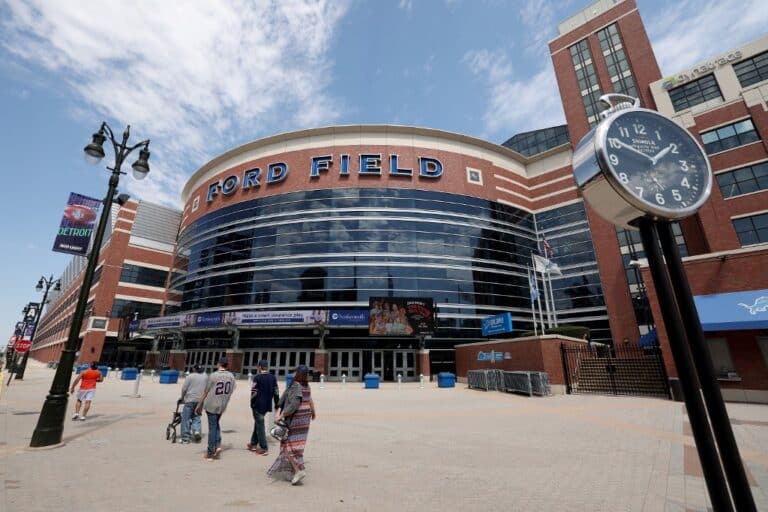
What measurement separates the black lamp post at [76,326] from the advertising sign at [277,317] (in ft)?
72.6

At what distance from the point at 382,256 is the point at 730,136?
29136 mm

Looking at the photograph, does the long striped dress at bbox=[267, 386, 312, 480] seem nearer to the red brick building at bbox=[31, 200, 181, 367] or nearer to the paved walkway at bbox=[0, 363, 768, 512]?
the paved walkway at bbox=[0, 363, 768, 512]

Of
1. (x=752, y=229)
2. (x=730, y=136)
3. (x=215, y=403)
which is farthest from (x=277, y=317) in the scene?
(x=730, y=136)

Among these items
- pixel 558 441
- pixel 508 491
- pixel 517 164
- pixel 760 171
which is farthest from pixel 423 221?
pixel 508 491

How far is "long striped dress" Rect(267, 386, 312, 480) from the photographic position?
5.55 meters

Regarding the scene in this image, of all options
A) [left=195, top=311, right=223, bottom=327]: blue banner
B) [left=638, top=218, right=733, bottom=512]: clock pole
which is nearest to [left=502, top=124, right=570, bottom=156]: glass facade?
[left=195, top=311, right=223, bottom=327]: blue banner

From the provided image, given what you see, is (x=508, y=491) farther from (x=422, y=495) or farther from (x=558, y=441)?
(x=558, y=441)

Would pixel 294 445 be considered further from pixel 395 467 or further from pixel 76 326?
pixel 76 326

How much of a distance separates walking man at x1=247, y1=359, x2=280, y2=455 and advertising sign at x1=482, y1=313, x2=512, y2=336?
24488 mm

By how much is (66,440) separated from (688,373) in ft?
37.9

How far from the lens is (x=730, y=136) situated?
997 inches

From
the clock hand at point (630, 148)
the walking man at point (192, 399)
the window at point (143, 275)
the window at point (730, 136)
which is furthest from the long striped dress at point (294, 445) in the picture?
the window at point (143, 275)

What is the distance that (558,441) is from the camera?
323 inches

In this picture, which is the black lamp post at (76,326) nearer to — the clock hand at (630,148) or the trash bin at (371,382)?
the clock hand at (630,148)
